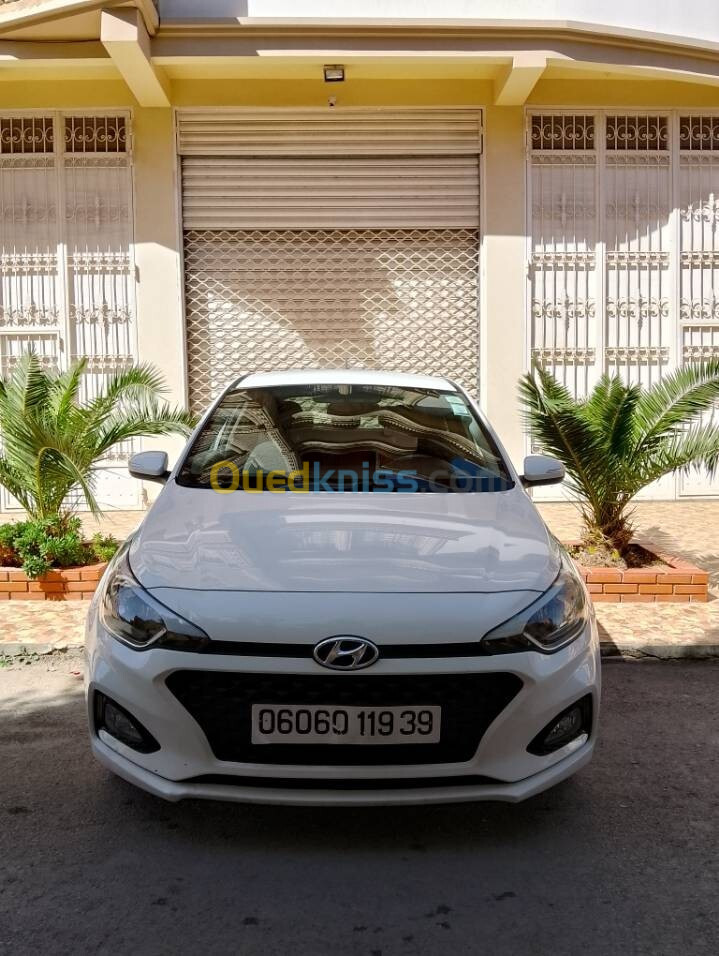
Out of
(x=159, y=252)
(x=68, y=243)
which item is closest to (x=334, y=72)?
(x=159, y=252)

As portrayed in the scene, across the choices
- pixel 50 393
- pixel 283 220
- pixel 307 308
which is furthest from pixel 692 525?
pixel 50 393

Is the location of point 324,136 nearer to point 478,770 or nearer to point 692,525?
point 692,525

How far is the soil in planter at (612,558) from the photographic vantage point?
6.03 metres

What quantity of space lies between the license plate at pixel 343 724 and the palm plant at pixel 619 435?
3515mm

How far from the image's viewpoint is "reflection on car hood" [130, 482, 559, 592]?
2873mm

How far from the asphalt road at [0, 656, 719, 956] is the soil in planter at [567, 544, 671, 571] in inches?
99.1

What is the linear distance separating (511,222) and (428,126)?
121 cm

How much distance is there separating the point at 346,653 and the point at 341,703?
140mm

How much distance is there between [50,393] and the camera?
20.7 ft

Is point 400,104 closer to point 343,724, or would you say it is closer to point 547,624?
point 547,624

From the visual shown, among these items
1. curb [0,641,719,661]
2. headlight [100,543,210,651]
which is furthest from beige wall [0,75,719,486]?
headlight [100,543,210,651]

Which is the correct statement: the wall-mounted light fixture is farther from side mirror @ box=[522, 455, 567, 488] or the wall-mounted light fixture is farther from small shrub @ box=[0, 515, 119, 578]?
side mirror @ box=[522, 455, 567, 488]

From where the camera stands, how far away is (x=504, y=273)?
9.10m

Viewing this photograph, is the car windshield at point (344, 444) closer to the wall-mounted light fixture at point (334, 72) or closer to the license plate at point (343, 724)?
the license plate at point (343, 724)
